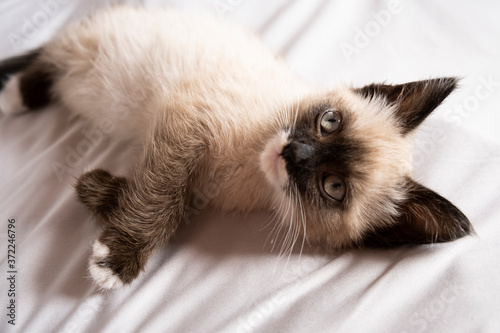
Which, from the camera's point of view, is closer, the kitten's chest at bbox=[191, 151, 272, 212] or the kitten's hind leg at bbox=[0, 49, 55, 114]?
the kitten's chest at bbox=[191, 151, 272, 212]

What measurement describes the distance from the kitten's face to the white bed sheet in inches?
3.5

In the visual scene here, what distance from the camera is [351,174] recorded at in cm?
125

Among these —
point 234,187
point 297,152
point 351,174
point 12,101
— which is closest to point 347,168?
point 351,174

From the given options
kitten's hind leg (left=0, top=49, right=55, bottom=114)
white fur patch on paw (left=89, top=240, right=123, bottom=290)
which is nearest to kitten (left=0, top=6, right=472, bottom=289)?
white fur patch on paw (left=89, top=240, right=123, bottom=290)

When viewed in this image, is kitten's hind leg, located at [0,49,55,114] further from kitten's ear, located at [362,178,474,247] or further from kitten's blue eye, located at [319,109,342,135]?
kitten's ear, located at [362,178,474,247]

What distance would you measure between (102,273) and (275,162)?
24.8 inches

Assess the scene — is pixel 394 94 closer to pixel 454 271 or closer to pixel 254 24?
pixel 454 271

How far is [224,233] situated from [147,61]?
816 millimetres

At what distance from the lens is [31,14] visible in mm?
2055

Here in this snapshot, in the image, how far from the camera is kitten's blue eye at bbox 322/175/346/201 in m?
1.25

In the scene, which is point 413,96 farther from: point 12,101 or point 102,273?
point 12,101

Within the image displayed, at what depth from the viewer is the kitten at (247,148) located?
123 cm

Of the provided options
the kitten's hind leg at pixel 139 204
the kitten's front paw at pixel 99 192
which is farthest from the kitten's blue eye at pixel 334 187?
the kitten's front paw at pixel 99 192

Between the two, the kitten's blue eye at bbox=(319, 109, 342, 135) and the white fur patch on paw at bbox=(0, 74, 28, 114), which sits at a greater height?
the kitten's blue eye at bbox=(319, 109, 342, 135)
